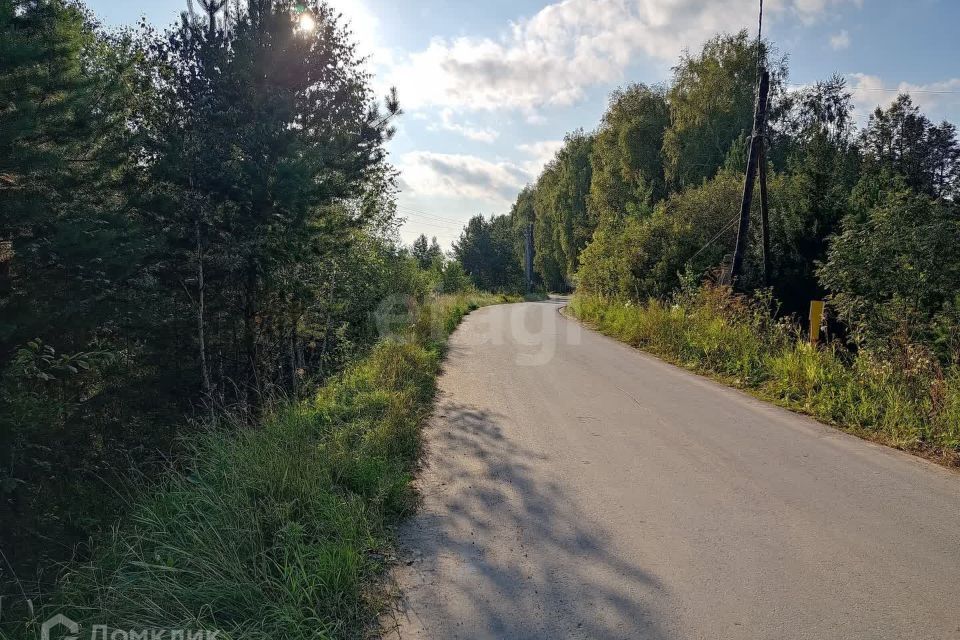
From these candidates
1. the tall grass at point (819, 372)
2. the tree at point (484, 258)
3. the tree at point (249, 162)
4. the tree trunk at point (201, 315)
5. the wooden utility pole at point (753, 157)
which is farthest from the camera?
the tree at point (484, 258)

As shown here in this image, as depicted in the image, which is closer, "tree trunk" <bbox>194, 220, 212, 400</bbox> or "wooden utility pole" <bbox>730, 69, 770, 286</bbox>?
"tree trunk" <bbox>194, 220, 212, 400</bbox>

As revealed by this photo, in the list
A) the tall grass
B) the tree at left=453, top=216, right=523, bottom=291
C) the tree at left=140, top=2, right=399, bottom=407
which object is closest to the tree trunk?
the tree at left=140, top=2, right=399, bottom=407

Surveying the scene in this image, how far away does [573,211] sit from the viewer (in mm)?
45625

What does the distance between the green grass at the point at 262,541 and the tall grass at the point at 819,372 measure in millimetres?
5381

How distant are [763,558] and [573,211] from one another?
4436 cm

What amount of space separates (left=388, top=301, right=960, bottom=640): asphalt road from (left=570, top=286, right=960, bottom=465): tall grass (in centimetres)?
46

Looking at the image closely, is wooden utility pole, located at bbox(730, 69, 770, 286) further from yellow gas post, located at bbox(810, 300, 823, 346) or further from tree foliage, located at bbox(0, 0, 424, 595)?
tree foliage, located at bbox(0, 0, 424, 595)

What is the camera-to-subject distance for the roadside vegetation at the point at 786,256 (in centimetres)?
666

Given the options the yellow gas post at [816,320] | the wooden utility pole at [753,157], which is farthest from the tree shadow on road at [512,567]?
the wooden utility pole at [753,157]

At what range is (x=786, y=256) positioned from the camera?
17000 millimetres

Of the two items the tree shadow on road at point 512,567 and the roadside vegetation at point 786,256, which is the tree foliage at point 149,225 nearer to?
the tree shadow on road at point 512,567

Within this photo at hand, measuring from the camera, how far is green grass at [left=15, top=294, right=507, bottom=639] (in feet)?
8.68

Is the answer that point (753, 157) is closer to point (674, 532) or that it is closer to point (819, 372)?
point (819, 372)

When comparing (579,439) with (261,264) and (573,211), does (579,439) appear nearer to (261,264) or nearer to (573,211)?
(261,264)
